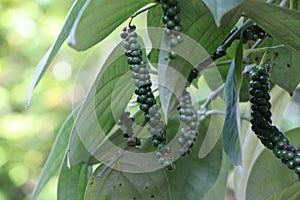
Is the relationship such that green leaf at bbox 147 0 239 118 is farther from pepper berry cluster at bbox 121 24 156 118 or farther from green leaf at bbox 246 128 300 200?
green leaf at bbox 246 128 300 200

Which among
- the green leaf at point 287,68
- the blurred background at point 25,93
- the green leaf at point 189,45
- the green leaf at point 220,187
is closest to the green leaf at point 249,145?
the green leaf at point 220,187

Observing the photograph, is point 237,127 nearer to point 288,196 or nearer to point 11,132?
point 288,196

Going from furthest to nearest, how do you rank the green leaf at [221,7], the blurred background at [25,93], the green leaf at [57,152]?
the blurred background at [25,93]
the green leaf at [57,152]
the green leaf at [221,7]

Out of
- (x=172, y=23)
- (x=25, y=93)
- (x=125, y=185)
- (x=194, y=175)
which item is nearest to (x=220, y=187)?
(x=194, y=175)

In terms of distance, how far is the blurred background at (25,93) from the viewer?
161 cm

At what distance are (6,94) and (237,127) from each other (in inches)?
55.1

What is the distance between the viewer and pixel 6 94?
5.37ft

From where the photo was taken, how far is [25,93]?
161 cm

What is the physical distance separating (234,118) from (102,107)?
0.11 metres

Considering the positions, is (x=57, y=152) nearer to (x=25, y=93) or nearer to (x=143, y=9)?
(x=143, y=9)

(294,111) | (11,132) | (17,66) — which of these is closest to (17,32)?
(17,66)

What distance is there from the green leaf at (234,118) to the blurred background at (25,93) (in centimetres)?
128

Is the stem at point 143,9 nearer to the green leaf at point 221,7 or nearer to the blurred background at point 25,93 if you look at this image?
the green leaf at point 221,7

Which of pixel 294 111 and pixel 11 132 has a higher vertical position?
pixel 11 132
